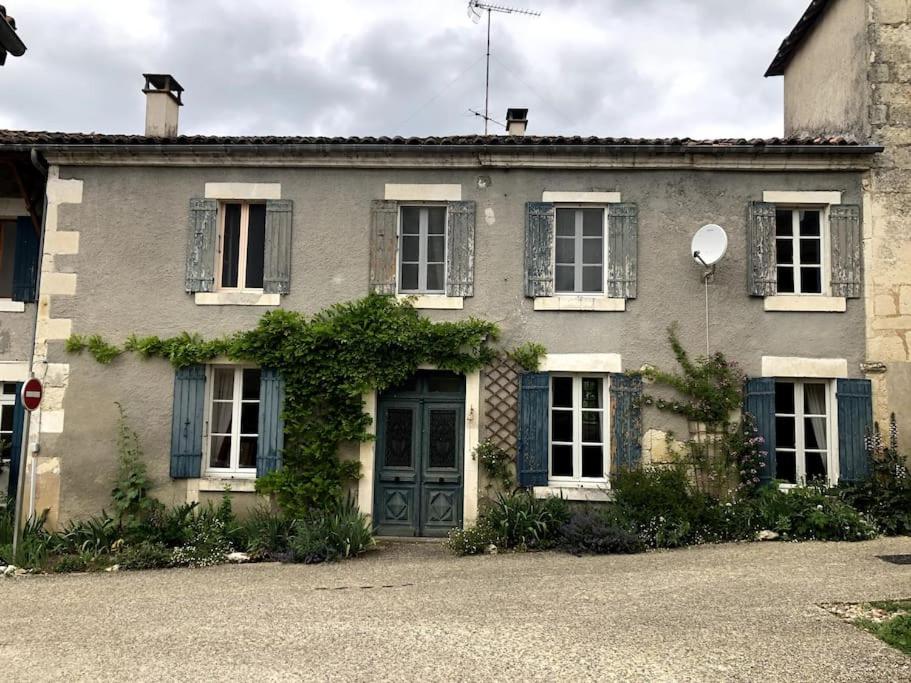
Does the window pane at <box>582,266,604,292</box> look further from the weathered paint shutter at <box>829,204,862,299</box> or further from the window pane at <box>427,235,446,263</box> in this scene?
the weathered paint shutter at <box>829,204,862,299</box>

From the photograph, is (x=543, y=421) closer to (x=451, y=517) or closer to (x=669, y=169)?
(x=451, y=517)

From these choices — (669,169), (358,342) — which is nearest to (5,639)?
(358,342)

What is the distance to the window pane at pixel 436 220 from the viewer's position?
9195 millimetres

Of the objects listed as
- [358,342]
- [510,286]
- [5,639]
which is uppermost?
[510,286]

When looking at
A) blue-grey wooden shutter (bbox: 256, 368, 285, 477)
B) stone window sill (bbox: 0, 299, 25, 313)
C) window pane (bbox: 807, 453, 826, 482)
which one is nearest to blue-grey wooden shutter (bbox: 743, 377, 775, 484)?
window pane (bbox: 807, 453, 826, 482)

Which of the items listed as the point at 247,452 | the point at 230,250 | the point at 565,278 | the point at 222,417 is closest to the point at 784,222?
the point at 565,278

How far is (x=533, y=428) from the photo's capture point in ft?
28.4

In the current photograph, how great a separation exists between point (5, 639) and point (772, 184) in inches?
361

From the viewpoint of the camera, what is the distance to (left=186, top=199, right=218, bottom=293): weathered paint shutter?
8977mm

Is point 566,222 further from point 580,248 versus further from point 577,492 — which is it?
point 577,492

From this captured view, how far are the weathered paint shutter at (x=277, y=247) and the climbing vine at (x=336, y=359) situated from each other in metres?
0.43

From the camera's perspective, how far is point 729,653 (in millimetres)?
4555

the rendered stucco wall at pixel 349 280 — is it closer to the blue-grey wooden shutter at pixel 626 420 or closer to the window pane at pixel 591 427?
the blue-grey wooden shutter at pixel 626 420

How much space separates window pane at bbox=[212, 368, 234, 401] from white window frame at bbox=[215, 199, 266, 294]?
1.05 m
